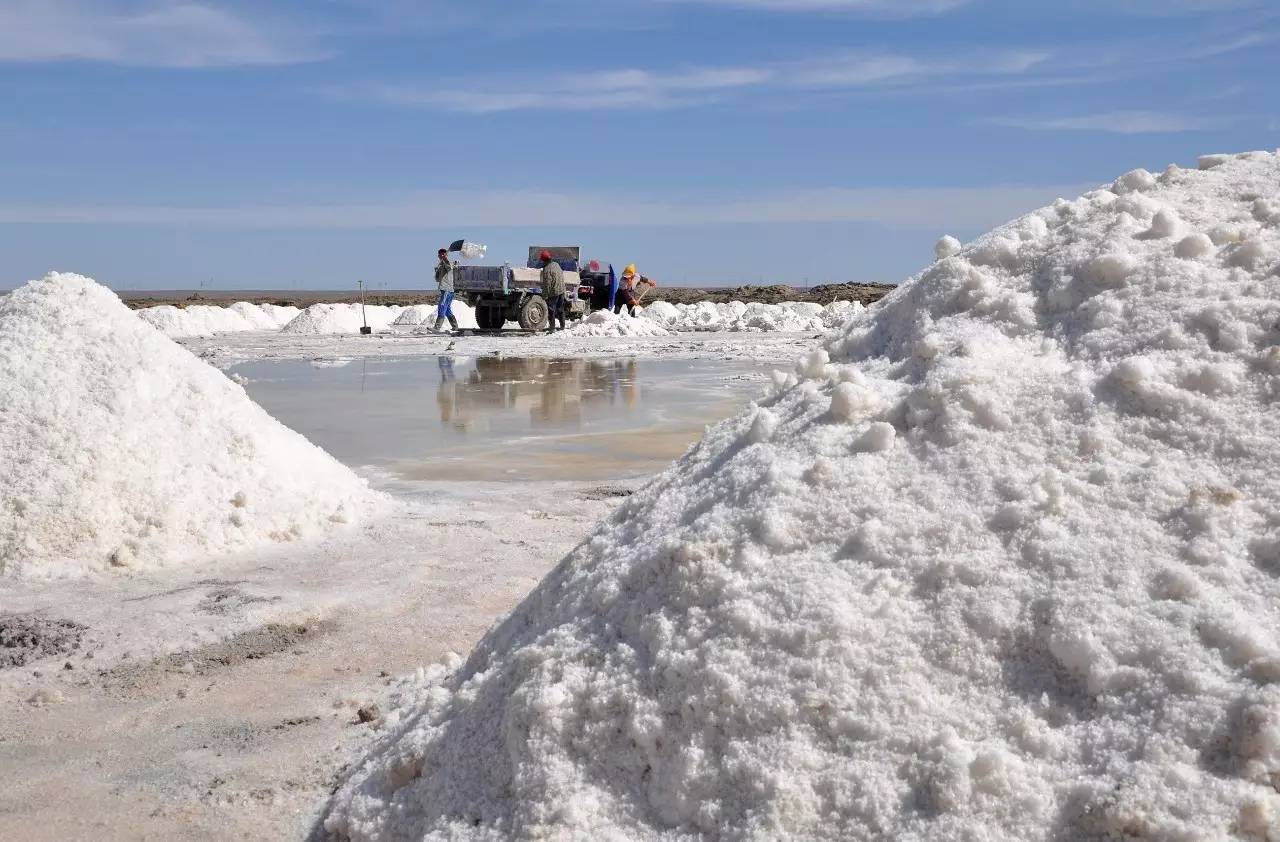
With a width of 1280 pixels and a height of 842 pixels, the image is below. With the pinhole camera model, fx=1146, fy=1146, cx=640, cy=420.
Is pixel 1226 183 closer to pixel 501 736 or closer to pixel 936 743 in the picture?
pixel 936 743

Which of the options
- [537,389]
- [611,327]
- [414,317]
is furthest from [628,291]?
[537,389]

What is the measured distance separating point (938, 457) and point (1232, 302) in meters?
0.74

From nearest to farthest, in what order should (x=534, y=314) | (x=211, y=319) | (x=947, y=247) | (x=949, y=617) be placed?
(x=949, y=617), (x=947, y=247), (x=534, y=314), (x=211, y=319)

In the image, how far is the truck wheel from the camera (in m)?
21.6

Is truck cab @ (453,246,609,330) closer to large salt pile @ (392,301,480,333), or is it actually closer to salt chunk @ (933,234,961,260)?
large salt pile @ (392,301,480,333)

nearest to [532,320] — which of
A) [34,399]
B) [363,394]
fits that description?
[363,394]

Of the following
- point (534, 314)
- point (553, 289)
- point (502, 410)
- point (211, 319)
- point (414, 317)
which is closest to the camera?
point (502, 410)

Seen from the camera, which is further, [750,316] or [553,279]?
[750,316]

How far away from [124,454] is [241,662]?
1.42 metres

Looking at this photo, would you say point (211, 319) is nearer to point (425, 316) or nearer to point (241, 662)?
point (425, 316)

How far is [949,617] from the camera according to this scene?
2.01 m

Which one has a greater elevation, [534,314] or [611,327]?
[534,314]

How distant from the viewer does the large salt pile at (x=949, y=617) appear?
5.83 feet

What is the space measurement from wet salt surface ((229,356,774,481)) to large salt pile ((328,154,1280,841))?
414 centimetres
